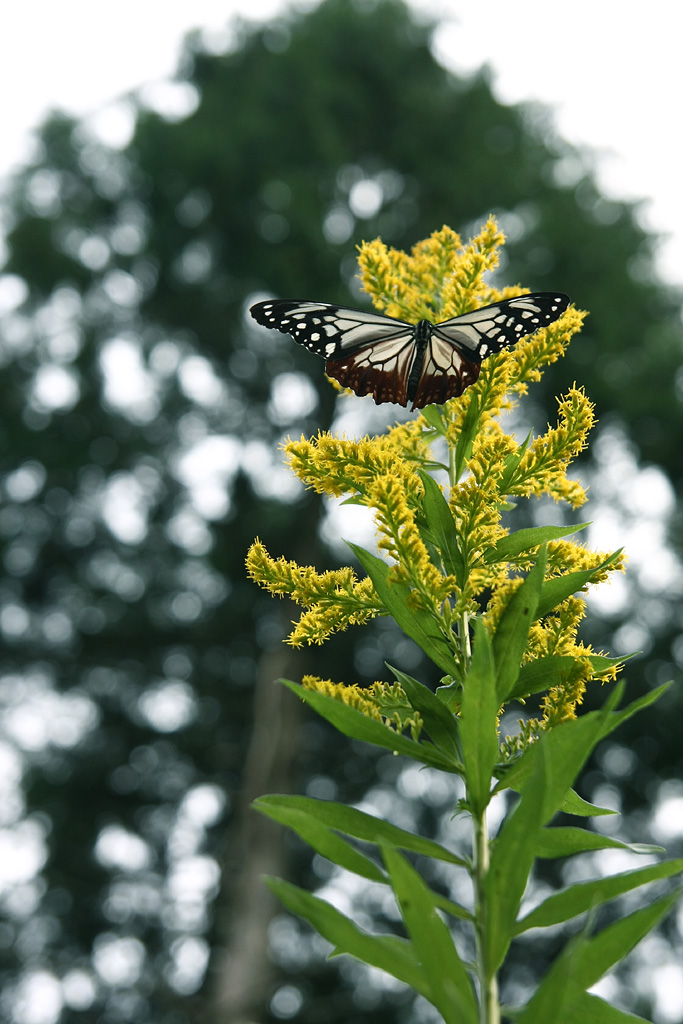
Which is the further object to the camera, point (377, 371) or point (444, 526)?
point (377, 371)

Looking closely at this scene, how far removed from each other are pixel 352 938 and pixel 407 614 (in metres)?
0.62

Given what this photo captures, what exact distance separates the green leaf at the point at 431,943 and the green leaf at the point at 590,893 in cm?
14

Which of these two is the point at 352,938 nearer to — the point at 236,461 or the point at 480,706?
the point at 480,706

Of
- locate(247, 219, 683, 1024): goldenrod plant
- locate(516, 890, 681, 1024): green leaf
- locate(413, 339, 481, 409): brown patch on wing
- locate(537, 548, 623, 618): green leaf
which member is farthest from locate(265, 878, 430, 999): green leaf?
locate(413, 339, 481, 409): brown patch on wing

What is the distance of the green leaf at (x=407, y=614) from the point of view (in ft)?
5.25

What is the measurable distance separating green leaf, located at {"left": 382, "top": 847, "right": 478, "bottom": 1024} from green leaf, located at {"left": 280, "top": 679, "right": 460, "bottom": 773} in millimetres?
293

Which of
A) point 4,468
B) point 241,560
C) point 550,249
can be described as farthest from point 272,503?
point 550,249

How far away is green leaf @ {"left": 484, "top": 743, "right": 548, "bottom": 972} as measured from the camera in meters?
1.19

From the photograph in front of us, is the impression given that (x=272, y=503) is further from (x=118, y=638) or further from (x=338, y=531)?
(x=118, y=638)

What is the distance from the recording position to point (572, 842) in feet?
4.61

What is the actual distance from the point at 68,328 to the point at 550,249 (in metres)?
6.54

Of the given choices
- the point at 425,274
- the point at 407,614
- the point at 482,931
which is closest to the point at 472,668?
the point at 407,614

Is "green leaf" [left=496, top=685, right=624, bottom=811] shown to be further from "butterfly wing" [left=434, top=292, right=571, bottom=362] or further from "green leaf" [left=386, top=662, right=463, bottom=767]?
"butterfly wing" [left=434, top=292, right=571, bottom=362]

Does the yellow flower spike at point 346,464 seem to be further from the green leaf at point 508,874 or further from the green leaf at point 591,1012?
the green leaf at point 591,1012
